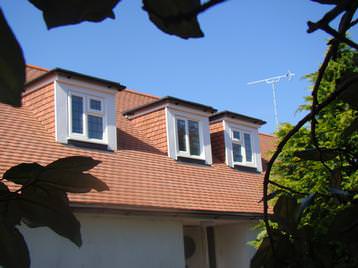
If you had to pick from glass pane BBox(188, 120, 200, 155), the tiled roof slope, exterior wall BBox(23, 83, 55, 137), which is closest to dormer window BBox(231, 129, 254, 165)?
the tiled roof slope

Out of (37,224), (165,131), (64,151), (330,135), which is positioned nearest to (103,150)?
(64,151)

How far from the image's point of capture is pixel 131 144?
12.8 metres

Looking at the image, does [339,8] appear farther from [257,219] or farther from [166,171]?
[257,219]

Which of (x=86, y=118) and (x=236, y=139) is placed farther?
(x=236, y=139)

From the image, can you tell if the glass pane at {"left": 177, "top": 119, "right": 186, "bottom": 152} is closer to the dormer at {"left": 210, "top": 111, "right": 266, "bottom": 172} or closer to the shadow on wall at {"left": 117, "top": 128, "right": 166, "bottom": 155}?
the shadow on wall at {"left": 117, "top": 128, "right": 166, "bottom": 155}

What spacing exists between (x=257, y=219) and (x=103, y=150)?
3.97 m

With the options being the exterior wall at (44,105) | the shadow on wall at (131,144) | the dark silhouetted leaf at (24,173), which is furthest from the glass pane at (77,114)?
the dark silhouetted leaf at (24,173)

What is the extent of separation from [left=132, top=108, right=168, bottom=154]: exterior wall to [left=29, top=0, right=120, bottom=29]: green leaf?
12497mm

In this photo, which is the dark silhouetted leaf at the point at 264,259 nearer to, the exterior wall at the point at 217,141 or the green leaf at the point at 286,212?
the green leaf at the point at 286,212

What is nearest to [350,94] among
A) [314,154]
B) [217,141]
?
[314,154]

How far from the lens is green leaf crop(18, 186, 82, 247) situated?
0.79 metres

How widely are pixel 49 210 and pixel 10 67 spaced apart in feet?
1.15

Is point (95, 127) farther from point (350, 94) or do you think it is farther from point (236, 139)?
point (350, 94)

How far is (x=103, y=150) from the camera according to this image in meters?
11.6
